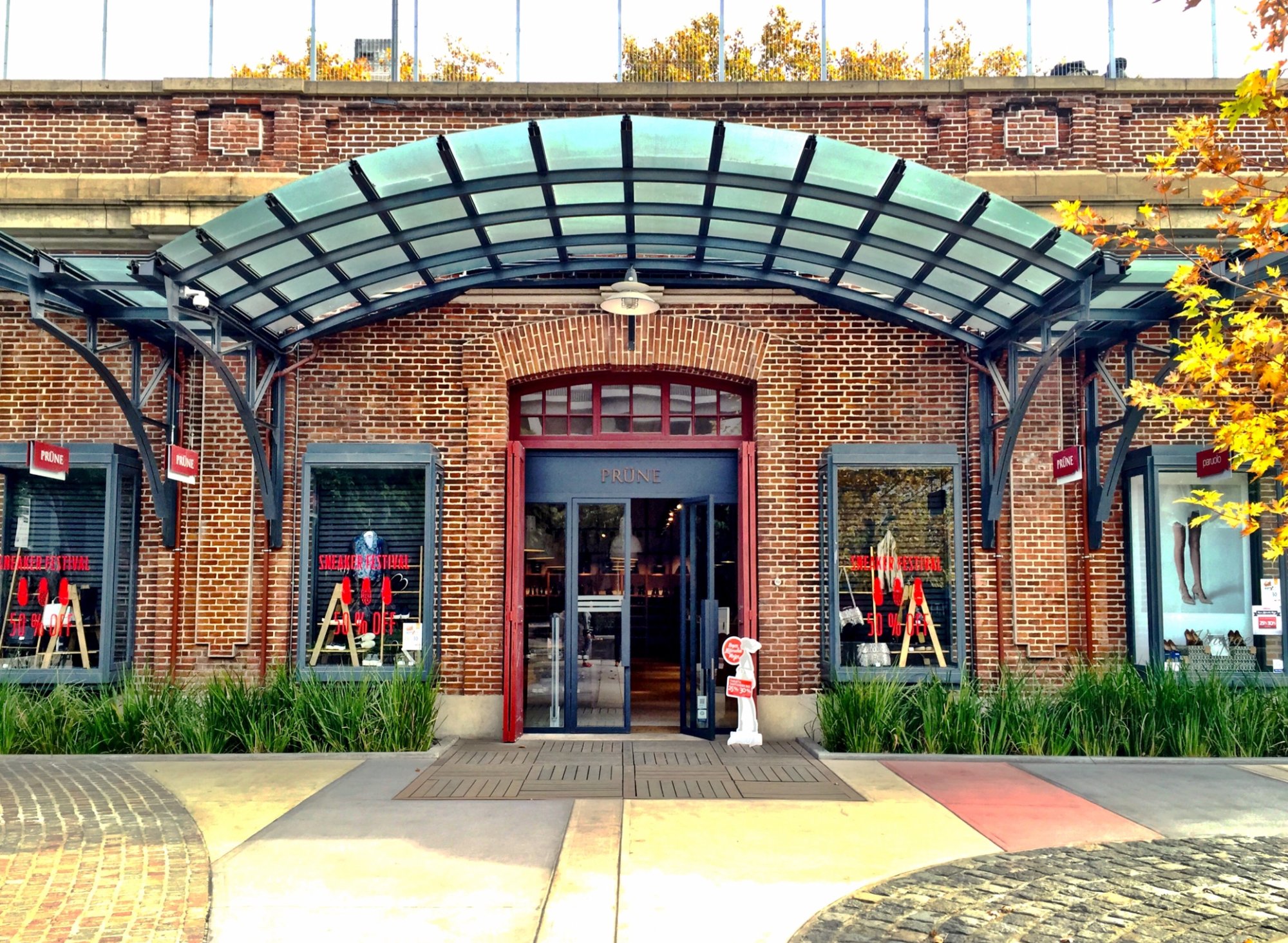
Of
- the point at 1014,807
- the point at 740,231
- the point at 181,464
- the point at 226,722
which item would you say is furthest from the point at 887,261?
the point at 226,722

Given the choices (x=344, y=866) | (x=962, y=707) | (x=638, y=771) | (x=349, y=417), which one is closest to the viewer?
(x=344, y=866)

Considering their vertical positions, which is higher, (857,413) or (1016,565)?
(857,413)

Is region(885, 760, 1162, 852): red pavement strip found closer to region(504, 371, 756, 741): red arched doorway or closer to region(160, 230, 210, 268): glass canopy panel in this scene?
region(504, 371, 756, 741): red arched doorway

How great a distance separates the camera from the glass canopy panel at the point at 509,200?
29.1 ft

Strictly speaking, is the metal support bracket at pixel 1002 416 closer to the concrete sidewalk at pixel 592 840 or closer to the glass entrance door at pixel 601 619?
the concrete sidewalk at pixel 592 840

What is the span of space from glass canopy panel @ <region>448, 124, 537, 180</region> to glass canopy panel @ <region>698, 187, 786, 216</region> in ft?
5.21

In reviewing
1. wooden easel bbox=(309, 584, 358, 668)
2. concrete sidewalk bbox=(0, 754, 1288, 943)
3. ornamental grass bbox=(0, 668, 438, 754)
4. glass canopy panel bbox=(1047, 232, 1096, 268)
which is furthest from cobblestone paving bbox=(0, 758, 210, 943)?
glass canopy panel bbox=(1047, 232, 1096, 268)

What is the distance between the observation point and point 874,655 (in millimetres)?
10992

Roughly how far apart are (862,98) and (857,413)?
11.2 feet

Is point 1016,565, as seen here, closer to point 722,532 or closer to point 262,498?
point 722,532

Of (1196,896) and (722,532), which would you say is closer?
(1196,896)

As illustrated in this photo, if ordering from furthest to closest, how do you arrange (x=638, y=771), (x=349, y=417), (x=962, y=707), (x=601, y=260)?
(x=349, y=417) < (x=601, y=260) < (x=962, y=707) < (x=638, y=771)

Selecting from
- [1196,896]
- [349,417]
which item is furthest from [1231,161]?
[349,417]

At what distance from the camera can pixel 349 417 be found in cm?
1131
